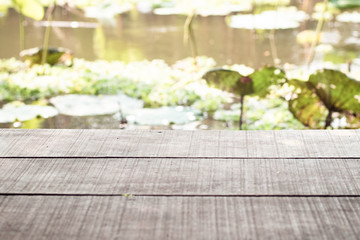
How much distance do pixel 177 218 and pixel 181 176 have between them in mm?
141

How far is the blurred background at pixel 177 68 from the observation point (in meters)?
2.21

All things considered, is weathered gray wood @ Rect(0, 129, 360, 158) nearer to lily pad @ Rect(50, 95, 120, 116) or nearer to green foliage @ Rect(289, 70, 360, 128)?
green foliage @ Rect(289, 70, 360, 128)

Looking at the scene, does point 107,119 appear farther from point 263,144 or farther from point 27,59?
point 263,144

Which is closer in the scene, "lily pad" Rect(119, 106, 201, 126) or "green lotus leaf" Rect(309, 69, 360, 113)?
"green lotus leaf" Rect(309, 69, 360, 113)

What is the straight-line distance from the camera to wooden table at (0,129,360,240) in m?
0.73

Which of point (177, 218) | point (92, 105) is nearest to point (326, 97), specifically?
point (92, 105)

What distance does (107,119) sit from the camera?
2.71m

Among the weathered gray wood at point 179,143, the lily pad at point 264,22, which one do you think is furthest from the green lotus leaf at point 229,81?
the lily pad at point 264,22

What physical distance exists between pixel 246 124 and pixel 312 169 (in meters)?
1.72

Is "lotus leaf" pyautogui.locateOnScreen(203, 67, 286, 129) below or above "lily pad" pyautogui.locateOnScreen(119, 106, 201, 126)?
above

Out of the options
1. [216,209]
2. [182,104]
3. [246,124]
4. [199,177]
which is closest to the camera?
[216,209]

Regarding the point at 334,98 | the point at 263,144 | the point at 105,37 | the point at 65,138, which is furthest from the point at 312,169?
the point at 105,37

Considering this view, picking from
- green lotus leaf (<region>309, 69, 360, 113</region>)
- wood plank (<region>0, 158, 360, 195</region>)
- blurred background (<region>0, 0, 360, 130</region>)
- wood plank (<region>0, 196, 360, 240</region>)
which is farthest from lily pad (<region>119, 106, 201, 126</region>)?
wood plank (<region>0, 196, 360, 240</region>)

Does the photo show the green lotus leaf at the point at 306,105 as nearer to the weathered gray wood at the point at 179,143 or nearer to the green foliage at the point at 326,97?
the green foliage at the point at 326,97
